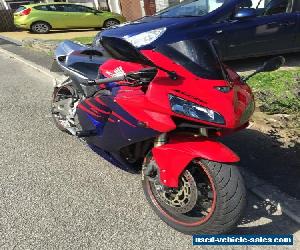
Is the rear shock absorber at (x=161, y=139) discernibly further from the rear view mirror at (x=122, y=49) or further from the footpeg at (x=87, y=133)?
the footpeg at (x=87, y=133)

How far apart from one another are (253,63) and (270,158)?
402 centimetres

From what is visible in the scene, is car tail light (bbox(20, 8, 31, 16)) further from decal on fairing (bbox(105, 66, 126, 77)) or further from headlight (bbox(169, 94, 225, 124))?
headlight (bbox(169, 94, 225, 124))

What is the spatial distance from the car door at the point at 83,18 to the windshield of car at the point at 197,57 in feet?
52.8

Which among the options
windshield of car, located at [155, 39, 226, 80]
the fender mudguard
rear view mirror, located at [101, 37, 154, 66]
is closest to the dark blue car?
windshield of car, located at [155, 39, 226, 80]

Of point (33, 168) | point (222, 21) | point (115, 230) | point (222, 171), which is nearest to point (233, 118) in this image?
point (222, 171)

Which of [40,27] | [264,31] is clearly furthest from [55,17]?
[264,31]

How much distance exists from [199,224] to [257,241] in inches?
17.0

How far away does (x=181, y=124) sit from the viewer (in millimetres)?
2527

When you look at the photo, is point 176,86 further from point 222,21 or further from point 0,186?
point 222,21

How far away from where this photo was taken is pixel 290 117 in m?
4.27

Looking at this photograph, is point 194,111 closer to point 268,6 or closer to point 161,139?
point 161,139

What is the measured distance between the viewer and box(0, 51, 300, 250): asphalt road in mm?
2812

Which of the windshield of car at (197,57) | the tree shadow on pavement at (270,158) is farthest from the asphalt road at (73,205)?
the windshield of car at (197,57)

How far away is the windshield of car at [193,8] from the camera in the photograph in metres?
6.55
